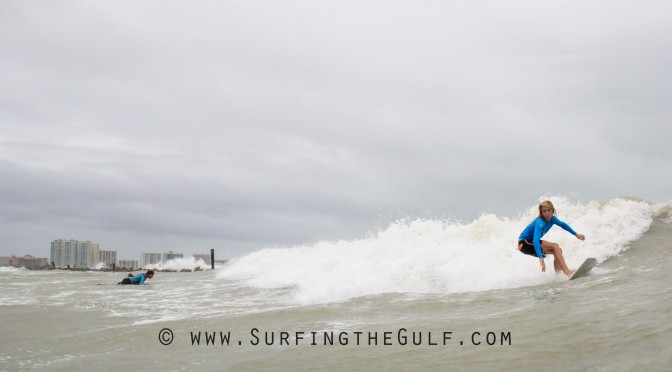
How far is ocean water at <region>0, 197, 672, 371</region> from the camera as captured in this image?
225 inches

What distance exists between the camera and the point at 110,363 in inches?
290

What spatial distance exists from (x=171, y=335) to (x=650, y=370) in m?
6.83

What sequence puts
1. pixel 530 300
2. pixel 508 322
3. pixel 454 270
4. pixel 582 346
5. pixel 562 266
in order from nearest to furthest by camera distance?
pixel 582 346, pixel 508 322, pixel 530 300, pixel 562 266, pixel 454 270

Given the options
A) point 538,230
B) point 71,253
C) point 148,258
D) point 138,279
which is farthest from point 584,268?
point 71,253

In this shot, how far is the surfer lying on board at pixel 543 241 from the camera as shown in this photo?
1031cm

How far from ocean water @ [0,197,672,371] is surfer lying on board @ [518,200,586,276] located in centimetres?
36

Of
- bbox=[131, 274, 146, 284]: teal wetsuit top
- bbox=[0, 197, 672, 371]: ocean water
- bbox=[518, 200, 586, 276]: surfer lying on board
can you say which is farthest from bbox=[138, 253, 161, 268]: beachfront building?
bbox=[518, 200, 586, 276]: surfer lying on board

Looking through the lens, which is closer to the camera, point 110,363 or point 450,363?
point 450,363

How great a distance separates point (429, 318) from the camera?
27.1ft

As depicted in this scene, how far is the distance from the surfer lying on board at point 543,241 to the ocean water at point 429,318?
363mm

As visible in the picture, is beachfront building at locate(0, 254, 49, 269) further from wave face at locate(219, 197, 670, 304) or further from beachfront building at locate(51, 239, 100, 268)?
wave face at locate(219, 197, 670, 304)

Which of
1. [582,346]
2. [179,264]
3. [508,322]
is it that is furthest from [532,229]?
[179,264]

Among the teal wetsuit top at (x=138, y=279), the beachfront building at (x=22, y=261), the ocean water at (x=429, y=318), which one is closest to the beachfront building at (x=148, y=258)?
the beachfront building at (x=22, y=261)

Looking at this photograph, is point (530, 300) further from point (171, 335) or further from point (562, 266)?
point (171, 335)
